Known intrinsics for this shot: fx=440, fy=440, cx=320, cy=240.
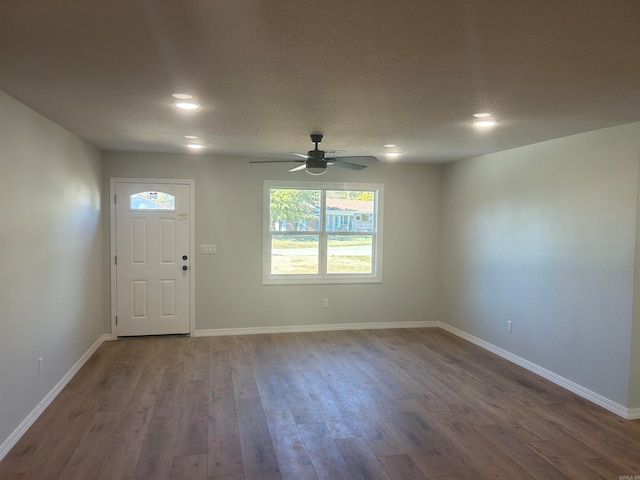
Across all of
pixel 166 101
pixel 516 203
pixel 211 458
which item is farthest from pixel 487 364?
pixel 166 101

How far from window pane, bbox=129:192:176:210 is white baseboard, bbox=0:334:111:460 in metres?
1.78

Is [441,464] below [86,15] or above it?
below

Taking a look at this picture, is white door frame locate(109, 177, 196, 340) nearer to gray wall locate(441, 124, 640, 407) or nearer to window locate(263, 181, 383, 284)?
window locate(263, 181, 383, 284)

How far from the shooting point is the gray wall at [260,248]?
5.84 metres

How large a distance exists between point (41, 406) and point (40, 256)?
1.20 m

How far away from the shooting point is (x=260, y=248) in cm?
602

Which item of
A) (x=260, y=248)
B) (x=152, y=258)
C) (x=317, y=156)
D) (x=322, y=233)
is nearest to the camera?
(x=317, y=156)

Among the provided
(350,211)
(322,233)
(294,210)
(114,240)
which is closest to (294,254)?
(322,233)

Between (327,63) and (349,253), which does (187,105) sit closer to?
(327,63)

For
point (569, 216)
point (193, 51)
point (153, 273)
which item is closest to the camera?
point (193, 51)

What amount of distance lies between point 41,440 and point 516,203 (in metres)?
4.89

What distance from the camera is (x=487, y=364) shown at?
16.1ft

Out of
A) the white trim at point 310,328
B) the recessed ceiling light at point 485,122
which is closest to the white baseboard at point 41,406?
the white trim at point 310,328

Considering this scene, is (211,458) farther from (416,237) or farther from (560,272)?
(416,237)
